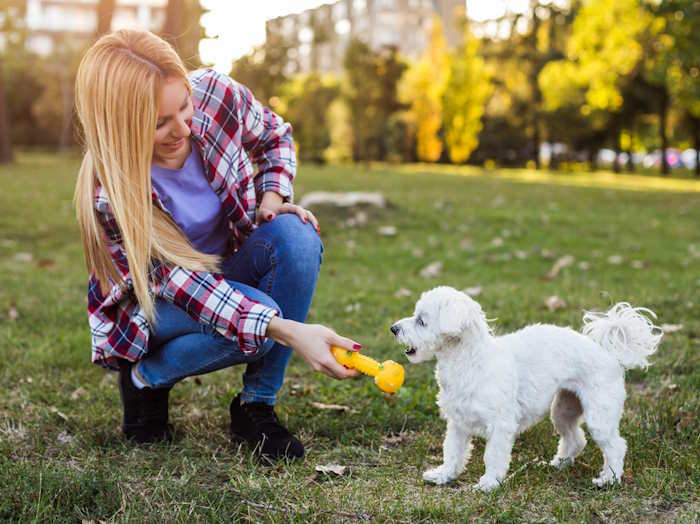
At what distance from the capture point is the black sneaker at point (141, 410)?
3133mm

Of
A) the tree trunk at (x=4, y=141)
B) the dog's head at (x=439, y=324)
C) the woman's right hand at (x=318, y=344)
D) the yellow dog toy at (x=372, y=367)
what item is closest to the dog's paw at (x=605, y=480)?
the dog's head at (x=439, y=324)

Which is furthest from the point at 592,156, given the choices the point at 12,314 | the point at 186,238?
the point at 186,238

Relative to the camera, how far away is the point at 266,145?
344 cm

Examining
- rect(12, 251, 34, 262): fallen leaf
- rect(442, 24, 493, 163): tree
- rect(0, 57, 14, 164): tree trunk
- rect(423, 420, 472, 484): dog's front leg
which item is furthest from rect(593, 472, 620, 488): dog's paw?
rect(442, 24, 493, 163): tree

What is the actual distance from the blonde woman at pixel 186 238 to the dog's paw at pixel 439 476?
546 millimetres

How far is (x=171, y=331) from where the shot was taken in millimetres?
3027

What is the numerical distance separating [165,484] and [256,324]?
0.65 metres

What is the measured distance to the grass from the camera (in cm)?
250

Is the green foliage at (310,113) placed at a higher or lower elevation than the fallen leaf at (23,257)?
higher

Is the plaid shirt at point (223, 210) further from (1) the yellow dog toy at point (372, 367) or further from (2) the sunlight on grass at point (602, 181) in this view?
(2) the sunlight on grass at point (602, 181)

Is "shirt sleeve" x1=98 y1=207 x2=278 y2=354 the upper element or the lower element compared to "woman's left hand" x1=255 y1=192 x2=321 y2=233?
lower

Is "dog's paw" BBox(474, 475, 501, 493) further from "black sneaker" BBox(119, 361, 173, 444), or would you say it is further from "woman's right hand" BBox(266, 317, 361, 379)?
"black sneaker" BBox(119, 361, 173, 444)

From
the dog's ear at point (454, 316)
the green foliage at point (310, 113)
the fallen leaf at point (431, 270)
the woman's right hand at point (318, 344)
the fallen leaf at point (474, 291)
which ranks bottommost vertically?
the fallen leaf at point (431, 270)

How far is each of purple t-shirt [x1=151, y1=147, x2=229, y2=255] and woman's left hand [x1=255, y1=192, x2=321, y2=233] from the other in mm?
160
